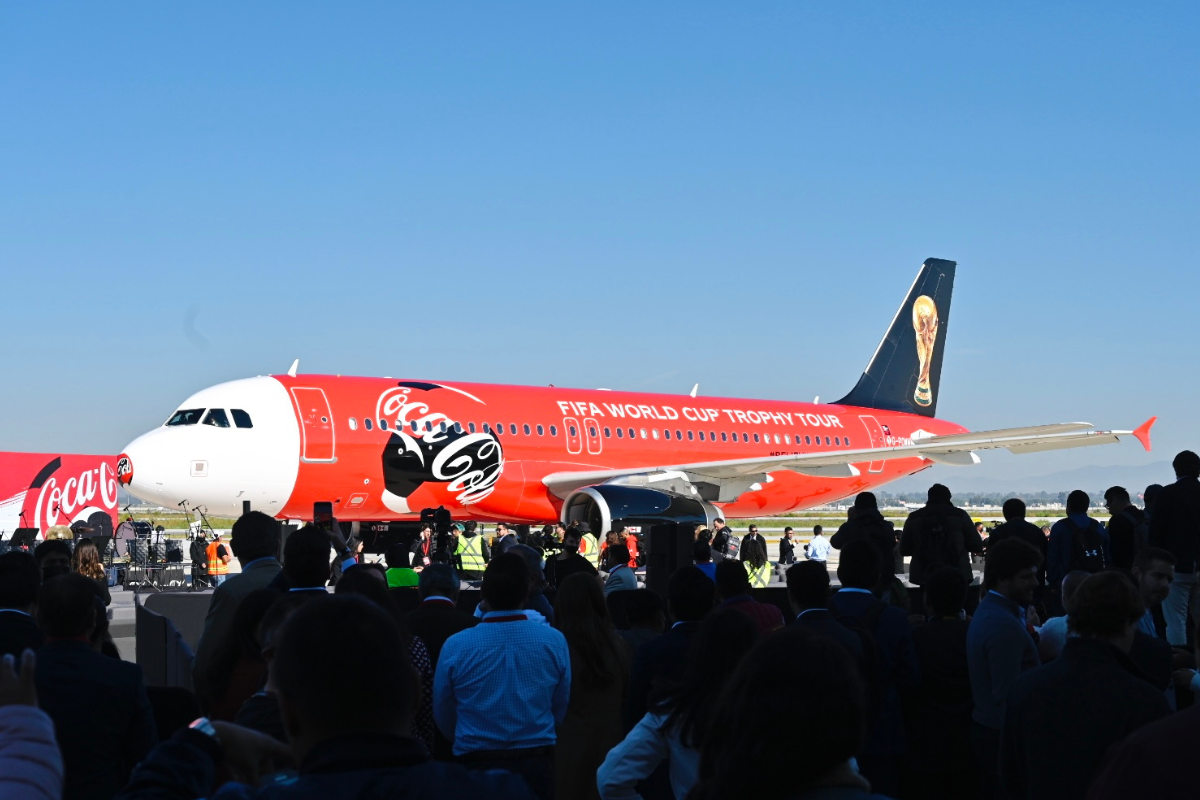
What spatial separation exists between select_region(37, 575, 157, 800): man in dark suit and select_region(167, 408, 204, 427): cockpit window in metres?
16.8

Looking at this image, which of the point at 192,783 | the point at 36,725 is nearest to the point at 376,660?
the point at 192,783

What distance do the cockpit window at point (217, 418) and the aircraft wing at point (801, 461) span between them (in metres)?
5.75

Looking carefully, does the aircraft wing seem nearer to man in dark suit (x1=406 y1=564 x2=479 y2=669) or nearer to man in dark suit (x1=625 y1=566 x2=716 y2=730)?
man in dark suit (x1=406 y1=564 x2=479 y2=669)

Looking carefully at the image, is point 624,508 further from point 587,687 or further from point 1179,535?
point 587,687

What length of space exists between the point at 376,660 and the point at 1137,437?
69.1ft

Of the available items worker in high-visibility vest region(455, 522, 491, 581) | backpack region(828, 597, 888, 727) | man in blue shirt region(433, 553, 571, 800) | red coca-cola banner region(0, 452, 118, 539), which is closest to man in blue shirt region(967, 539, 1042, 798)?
backpack region(828, 597, 888, 727)

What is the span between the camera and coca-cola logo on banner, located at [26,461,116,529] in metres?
24.6

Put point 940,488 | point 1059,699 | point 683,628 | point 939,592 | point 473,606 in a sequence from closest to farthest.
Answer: point 1059,699
point 683,628
point 939,592
point 473,606
point 940,488

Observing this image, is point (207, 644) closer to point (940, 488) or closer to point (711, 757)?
point (711, 757)

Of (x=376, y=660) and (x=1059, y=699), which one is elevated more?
(x=376, y=660)

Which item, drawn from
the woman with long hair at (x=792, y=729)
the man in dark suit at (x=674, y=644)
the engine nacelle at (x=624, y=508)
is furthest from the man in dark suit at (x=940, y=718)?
the engine nacelle at (x=624, y=508)

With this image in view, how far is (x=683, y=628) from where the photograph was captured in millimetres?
4848

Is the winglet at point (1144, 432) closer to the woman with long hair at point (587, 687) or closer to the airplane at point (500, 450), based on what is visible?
the airplane at point (500, 450)

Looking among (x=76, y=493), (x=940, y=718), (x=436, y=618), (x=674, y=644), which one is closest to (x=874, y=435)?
(x=76, y=493)
